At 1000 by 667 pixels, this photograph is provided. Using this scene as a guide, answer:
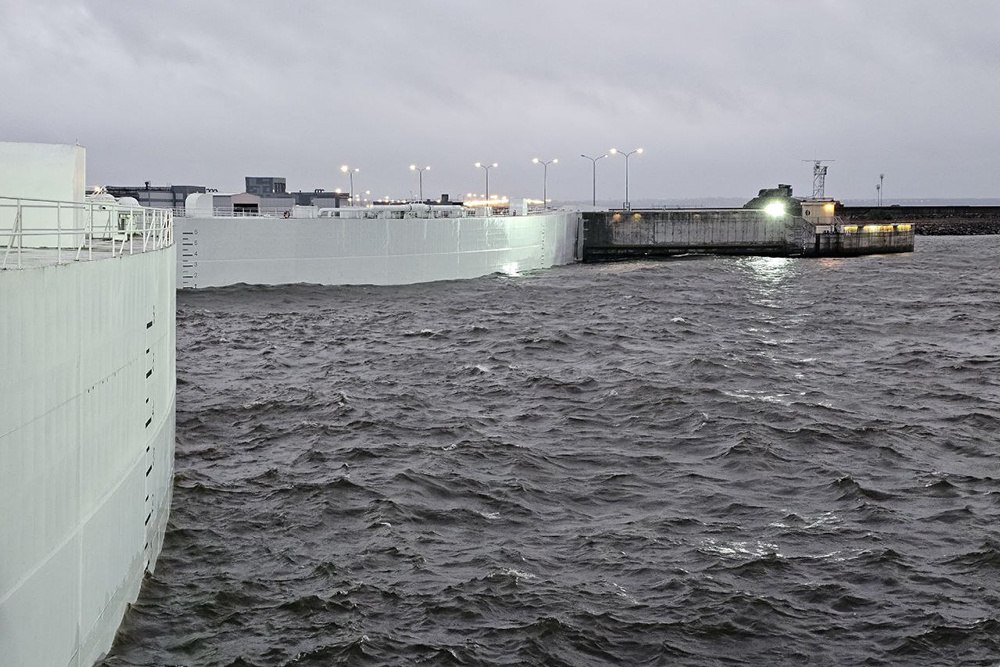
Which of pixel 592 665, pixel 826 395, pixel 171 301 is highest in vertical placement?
pixel 171 301

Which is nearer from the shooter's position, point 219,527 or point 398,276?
point 219,527

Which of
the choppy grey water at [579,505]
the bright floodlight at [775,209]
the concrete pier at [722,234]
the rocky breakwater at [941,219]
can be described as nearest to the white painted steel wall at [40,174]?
the choppy grey water at [579,505]

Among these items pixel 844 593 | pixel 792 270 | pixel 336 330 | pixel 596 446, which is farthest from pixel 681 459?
pixel 792 270

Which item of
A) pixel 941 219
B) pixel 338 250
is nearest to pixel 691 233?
pixel 338 250

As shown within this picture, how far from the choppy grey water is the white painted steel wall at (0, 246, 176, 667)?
1.66 m

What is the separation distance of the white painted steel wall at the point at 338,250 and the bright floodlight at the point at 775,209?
36948mm

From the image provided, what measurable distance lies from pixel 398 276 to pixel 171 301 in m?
49.0

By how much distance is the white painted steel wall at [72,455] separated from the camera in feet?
31.3

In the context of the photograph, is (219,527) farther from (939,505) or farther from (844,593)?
(939,505)

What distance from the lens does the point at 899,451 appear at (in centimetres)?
2466

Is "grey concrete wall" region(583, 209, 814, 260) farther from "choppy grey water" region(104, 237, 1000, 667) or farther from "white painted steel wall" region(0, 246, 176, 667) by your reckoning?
"white painted steel wall" region(0, 246, 176, 667)

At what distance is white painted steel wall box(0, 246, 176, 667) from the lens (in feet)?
31.3

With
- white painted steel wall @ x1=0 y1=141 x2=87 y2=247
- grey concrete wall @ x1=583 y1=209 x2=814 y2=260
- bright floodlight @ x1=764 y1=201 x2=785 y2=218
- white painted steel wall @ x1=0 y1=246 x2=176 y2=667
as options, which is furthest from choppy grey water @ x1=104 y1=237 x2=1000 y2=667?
bright floodlight @ x1=764 y1=201 x2=785 y2=218

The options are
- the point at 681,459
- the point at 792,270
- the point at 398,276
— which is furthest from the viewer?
the point at 792,270
